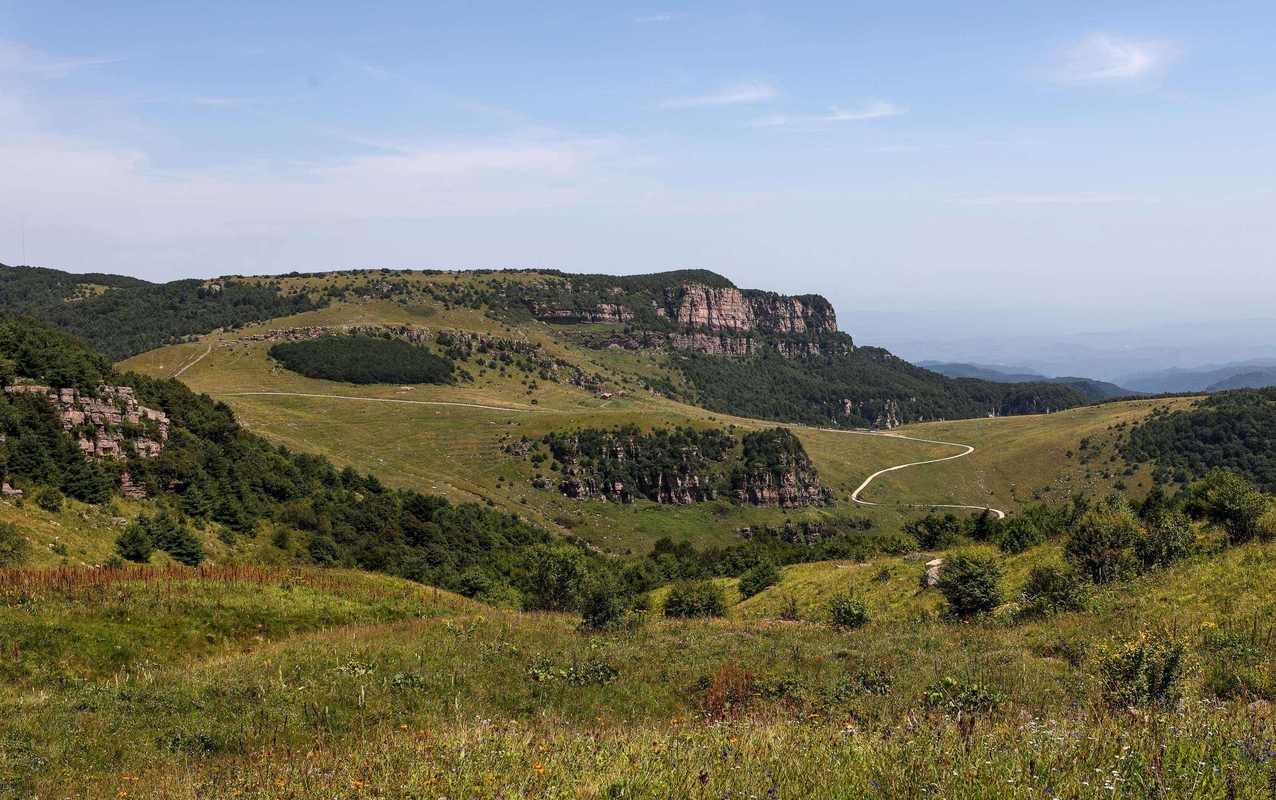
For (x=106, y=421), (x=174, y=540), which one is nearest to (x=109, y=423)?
(x=106, y=421)

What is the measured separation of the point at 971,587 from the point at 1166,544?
6.65m

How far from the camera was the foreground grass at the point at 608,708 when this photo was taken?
250 inches

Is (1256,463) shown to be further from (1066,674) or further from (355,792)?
(355,792)

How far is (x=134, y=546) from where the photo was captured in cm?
3616

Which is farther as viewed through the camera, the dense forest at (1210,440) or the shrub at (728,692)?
the dense forest at (1210,440)

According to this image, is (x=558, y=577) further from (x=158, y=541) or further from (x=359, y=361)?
(x=359, y=361)

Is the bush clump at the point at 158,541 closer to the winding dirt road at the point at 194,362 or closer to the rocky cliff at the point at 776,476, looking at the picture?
the rocky cliff at the point at 776,476

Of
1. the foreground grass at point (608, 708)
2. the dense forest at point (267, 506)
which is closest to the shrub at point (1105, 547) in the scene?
the foreground grass at point (608, 708)

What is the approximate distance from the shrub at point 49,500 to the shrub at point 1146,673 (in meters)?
48.4

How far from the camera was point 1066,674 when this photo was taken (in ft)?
42.7

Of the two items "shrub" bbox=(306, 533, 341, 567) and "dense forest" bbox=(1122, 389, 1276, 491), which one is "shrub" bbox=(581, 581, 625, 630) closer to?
"shrub" bbox=(306, 533, 341, 567)

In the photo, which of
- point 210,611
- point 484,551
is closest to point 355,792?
point 210,611

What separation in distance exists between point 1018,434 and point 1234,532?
17833 centimetres

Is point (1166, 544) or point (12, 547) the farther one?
point (12, 547)
